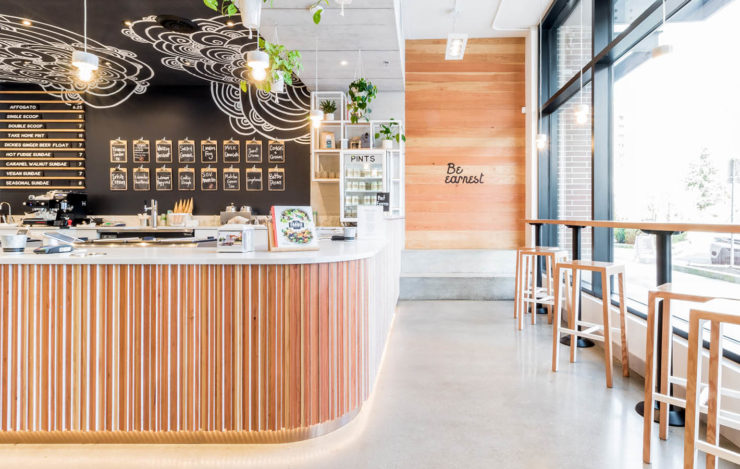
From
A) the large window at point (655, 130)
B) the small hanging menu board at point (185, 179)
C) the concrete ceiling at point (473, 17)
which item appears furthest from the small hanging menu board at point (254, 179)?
the large window at point (655, 130)

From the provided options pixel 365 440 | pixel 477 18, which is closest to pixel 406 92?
pixel 477 18

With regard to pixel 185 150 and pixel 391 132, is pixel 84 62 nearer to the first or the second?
pixel 185 150

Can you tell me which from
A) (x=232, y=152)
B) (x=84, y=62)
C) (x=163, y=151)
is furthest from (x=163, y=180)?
(x=84, y=62)

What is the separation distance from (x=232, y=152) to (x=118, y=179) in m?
1.75

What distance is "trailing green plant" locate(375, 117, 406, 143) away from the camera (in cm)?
606

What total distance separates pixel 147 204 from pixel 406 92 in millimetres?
4331

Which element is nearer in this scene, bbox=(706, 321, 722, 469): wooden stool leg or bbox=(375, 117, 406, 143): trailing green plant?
bbox=(706, 321, 722, 469): wooden stool leg

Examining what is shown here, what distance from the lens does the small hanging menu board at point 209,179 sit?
6.59 metres

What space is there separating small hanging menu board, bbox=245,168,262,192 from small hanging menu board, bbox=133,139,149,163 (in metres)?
1.53

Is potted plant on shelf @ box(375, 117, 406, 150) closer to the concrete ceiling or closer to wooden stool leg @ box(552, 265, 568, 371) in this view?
the concrete ceiling

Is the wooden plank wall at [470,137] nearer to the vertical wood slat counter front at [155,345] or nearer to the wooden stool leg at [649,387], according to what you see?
the wooden stool leg at [649,387]

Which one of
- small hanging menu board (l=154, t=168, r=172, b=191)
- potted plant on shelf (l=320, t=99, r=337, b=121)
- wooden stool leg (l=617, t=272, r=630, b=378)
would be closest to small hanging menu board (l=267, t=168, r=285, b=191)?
potted plant on shelf (l=320, t=99, r=337, b=121)

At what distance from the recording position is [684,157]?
304cm

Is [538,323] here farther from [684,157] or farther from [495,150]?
[495,150]
